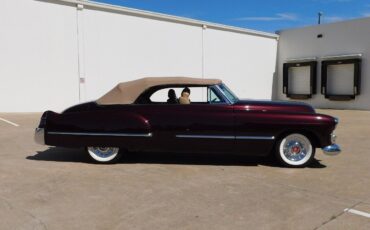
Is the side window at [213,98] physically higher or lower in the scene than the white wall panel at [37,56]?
Result: lower

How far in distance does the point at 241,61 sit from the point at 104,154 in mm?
20253

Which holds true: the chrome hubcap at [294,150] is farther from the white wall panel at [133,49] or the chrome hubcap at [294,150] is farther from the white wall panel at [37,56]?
the white wall panel at [133,49]

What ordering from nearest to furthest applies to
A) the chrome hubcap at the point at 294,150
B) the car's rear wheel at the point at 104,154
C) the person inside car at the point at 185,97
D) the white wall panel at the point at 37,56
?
the chrome hubcap at the point at 294,150 < the car's rear wheel at the point at 104,154 < the person inside car at the point at 185,97 < the white wall panel at the point at 37,56

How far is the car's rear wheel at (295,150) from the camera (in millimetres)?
6668

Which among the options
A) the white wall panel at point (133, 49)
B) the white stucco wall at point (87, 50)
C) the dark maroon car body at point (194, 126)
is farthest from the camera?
the white wall panel at point (133, 49)

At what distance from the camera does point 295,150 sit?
22.0 ft

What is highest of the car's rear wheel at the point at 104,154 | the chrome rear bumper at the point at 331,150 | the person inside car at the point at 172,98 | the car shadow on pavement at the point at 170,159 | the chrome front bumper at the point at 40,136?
the person inside car at the point at 172,98

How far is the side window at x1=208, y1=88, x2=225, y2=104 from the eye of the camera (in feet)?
22.1

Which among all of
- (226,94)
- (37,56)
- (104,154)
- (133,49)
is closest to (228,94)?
(226,94)

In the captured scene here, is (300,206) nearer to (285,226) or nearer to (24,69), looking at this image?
(285,226)

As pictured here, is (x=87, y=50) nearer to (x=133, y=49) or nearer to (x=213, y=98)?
(x=133, y=49)

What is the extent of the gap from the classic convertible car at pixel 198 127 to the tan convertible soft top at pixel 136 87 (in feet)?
0.06

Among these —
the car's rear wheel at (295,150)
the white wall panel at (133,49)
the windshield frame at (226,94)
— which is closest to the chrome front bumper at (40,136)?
the windshield frame at (226,94)

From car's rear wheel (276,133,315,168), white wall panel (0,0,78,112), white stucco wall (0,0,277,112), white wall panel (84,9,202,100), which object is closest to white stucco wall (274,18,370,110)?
white stucco wall (0,0,277,112)
